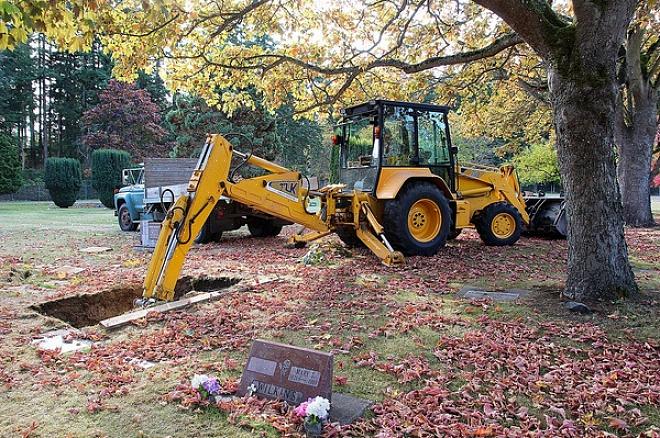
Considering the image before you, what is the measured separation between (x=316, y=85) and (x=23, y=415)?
8179 millimetres

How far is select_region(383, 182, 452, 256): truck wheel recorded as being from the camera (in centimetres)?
A: 787

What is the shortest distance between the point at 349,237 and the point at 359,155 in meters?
1.49

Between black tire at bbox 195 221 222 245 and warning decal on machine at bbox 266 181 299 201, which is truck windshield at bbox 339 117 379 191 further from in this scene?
black tire at bbox 195 221 222 245

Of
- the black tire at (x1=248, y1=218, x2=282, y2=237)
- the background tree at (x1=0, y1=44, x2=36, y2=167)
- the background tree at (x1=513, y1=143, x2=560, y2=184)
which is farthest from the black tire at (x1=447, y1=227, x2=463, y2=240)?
the background tree at (x1=0, y1=44, x2=36, y2=167)

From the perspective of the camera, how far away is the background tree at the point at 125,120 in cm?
3584

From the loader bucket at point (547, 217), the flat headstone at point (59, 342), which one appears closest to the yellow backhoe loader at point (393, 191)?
the loader bucket at point (547, 217)

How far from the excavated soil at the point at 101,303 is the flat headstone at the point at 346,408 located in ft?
12.2

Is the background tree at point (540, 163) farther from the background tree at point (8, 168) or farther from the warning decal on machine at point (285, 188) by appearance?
the background tree at point (8, 168)

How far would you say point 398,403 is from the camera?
295cm

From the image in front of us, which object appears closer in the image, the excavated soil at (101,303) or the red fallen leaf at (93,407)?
the red fallen leaf at (93,407)

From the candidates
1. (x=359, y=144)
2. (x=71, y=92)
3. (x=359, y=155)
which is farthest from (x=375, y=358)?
(x=71, y=92)

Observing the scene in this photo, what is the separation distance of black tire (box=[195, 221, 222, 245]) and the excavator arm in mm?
3555

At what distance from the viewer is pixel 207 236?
11.1 metres

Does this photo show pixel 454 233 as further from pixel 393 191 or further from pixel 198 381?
pixel 198 381
